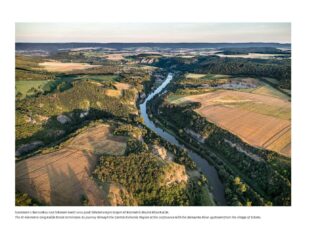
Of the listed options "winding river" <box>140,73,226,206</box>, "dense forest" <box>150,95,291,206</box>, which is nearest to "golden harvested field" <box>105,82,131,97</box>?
"winding river" <box>140,73,226,206</box>

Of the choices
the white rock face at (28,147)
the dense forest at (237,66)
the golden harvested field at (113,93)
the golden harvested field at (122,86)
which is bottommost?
the white rock face at (28,147)

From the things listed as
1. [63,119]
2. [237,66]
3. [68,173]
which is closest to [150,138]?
[63,119]

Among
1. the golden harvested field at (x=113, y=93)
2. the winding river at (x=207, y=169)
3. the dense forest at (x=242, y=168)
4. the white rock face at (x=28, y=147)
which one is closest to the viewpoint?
the dense forest at (x=242, y=168)

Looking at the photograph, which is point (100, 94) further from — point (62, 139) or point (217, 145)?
point (217, 145)

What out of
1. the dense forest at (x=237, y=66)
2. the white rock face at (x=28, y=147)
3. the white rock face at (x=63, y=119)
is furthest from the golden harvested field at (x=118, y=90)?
the dense forest at (x=237, y=66)

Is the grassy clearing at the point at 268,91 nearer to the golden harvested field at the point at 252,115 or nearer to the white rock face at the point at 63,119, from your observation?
the golden harvested field at the point at 252,115

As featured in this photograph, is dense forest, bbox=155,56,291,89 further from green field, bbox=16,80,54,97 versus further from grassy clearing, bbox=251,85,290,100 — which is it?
green field, bbox=16,80,54,97
